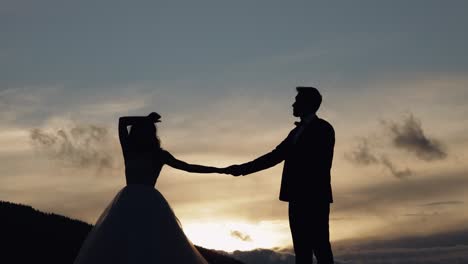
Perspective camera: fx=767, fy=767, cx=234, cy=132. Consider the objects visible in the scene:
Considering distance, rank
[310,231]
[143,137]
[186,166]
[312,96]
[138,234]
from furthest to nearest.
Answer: [186,166] < [143,137] < [138,234] < [312,96] < [310,231]

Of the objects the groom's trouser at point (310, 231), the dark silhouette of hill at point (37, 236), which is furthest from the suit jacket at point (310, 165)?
the dark silhouette of hill at point (37, 236)

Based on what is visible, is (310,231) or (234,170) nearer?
(310,231)

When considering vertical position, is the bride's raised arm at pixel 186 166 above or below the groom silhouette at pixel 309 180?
above

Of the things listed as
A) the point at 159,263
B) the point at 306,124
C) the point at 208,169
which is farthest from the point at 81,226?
the point at 306,124

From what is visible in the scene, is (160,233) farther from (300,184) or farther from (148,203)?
(300,184)

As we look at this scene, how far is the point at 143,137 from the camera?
56.1 ft

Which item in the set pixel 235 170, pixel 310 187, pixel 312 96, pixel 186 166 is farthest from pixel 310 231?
pixel 186 166

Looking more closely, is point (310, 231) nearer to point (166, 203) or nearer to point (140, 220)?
point (166, 203)

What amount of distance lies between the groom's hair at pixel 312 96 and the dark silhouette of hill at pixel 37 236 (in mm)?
12649

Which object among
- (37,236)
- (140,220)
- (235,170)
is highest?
(37,236)

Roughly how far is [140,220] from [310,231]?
3.80 m

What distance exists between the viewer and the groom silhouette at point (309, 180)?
15.4 m

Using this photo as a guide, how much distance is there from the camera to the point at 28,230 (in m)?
27.8

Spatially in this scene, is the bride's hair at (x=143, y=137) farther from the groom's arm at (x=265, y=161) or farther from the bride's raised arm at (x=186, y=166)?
the groom's arm at (x=265, y=161)
